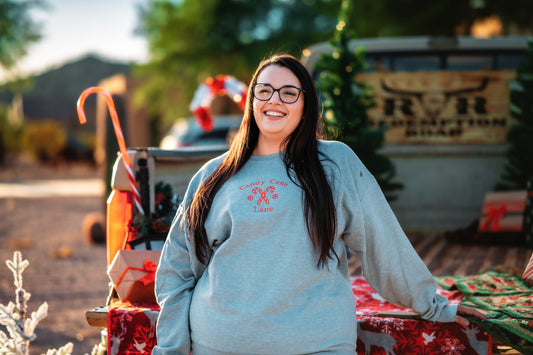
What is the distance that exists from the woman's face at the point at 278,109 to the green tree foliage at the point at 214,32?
12.9 meters

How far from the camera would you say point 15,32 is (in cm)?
1248

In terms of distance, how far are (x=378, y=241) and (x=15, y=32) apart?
1241 cm

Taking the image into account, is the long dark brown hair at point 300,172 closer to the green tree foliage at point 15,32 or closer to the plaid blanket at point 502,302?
the plaid blanket at point 502,302

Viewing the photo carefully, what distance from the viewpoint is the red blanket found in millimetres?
2484

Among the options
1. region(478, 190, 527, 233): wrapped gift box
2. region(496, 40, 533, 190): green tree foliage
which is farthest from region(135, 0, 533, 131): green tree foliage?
region(478, 190, 527, 233): wrapped gift box

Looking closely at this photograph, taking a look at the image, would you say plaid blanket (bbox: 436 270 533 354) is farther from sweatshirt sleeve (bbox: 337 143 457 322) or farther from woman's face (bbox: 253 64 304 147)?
woman's face (bbox: 253 64 304 147)

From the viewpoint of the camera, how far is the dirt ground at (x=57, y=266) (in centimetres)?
478

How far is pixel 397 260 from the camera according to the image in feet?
7.57

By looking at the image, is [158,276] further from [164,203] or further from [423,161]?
[423,161]

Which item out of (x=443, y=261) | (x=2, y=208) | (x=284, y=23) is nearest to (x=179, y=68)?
(x=284, y=23)

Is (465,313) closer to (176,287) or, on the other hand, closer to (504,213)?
(176,287)

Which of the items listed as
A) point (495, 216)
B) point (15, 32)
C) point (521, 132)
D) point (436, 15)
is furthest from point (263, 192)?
point (15, 32)

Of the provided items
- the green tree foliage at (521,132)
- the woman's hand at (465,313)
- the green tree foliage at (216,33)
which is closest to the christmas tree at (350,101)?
the green tree foliage at (521,132)

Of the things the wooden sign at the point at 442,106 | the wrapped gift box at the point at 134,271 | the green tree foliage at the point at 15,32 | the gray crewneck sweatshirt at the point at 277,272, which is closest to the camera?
the gray crewneck sweatshirt at the point at 277,272
